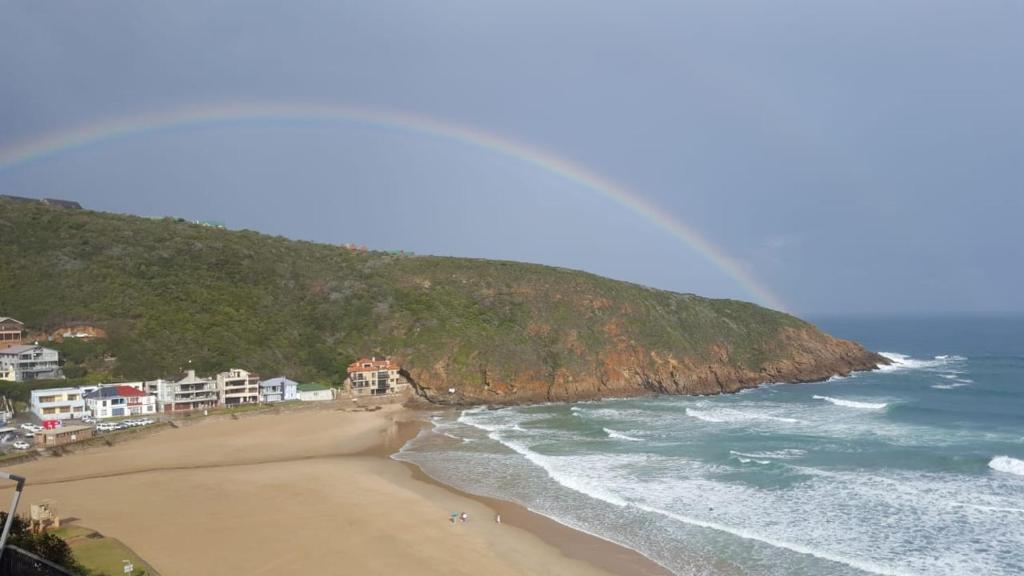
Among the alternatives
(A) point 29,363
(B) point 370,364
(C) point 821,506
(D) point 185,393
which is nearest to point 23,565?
(C) point 821,506

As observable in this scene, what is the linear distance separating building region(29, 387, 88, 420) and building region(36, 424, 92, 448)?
5.93 metres

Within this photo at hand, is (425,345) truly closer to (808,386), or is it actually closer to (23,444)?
(23,444)

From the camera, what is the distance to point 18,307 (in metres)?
51.8

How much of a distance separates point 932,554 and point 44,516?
30.0 meters

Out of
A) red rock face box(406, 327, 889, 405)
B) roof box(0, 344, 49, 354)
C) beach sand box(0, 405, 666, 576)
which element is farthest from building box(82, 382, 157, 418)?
red rock face box(406, 327, 889, 405)

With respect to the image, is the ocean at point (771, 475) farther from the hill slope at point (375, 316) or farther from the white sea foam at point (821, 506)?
the hill slope at point (375, 316)

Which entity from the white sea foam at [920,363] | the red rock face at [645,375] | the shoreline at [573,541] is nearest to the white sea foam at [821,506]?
the shoreline at [573,541]

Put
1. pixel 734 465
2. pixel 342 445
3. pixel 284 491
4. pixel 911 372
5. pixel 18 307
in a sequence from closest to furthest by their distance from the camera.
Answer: pixel 284 491, pixel 734 465, pixel 342 445, pixel 18 307, pixel 911 372

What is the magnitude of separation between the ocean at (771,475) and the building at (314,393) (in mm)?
11031

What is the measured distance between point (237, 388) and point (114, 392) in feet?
29.7

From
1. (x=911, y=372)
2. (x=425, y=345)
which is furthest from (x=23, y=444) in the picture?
(x=911, y=372)

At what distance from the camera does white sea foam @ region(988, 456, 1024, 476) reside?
101 ft

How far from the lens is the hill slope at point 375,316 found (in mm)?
54188

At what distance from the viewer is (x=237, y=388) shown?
51.1 metres
